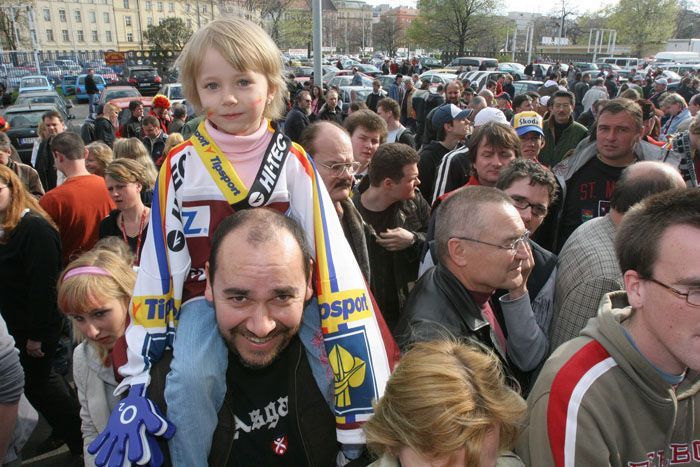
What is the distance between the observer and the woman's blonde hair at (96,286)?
2.59 meters

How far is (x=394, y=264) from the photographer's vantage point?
3801 millimetres

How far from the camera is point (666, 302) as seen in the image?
1.60 metres

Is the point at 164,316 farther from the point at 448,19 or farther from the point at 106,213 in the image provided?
the point at 448,19

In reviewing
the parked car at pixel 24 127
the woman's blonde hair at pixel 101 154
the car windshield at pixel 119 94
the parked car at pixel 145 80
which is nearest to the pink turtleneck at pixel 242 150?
the woman's blonde hair at pixel 101 154

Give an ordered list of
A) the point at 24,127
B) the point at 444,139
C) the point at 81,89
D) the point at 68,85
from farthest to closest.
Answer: the point at 68,85 → the point at 81,89 → the point at 24,127 → the point at 444,139

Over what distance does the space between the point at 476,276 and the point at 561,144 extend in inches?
200

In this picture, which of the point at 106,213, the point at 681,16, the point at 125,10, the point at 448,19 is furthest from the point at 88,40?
the point at 681,16

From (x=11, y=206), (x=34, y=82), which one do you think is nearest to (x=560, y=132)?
(x=11, y=206)

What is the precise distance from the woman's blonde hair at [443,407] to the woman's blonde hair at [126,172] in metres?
3.22

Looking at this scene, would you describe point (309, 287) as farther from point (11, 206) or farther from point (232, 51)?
point (11, 206)

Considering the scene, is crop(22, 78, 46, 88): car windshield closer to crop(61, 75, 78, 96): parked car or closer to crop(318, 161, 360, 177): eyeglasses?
crop(61, 75, 78, 96): parked car

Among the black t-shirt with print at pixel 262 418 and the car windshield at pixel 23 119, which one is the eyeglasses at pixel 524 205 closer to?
the black t-shirt with print at pixel 262 418

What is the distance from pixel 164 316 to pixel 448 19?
57.5 meters

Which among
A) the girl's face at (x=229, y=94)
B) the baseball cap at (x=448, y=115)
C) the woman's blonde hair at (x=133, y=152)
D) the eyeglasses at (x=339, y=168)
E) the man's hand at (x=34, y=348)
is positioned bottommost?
the man's hand at (x=34, y=348)
